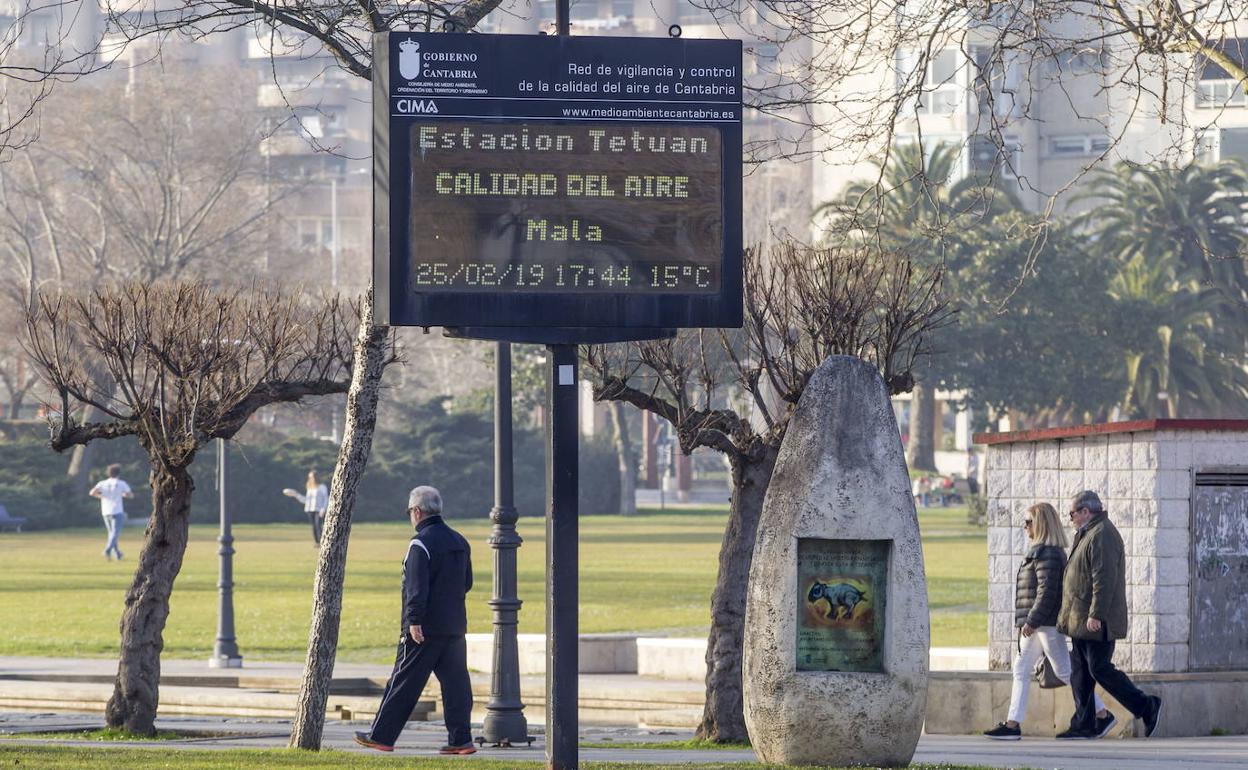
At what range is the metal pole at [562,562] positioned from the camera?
34.2 feet

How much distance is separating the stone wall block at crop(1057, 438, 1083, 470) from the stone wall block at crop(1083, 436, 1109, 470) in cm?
6

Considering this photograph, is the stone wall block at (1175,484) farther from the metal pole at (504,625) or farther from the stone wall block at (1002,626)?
the metal pole at (504,625)

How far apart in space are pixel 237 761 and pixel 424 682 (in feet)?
4.74

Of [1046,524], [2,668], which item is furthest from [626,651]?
[1046,524]

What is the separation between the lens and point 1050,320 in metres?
71.6

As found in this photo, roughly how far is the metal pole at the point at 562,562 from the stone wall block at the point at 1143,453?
22.2 ft

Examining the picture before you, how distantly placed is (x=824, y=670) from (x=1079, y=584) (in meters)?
3.44

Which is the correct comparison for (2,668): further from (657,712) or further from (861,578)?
(861,578)

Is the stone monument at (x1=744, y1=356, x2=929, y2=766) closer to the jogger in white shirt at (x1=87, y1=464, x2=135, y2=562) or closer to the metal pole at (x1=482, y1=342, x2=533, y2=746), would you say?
the metal pole at (x1=482, y1=342, x2=533, y2=746)

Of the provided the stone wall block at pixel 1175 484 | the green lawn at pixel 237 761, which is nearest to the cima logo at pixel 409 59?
the green lawn at pixel 237 761

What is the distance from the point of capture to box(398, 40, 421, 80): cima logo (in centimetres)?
1035

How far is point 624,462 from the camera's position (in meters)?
76.6

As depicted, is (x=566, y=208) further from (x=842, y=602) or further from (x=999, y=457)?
(x=999, y=457)

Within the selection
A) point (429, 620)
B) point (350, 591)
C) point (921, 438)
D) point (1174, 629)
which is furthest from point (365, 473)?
point (429, 620)
